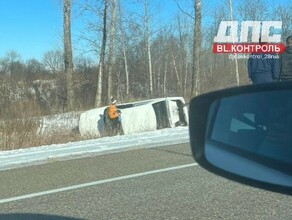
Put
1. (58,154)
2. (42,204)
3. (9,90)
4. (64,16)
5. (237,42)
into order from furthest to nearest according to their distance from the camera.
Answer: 1. (237,42)
2. (64,16)
3. (9,90)
4. (58,154)
5. (42,204)

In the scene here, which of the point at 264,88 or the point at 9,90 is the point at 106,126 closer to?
the point at 9,90

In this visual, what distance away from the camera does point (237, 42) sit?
27844 millimetres

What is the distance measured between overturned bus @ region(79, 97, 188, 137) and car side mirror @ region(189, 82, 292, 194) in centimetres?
1375

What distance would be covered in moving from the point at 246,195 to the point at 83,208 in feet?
5.90

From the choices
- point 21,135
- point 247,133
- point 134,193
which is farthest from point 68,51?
point 247,133

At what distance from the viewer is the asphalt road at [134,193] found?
5.42 m

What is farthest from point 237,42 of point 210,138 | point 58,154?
point 210,138

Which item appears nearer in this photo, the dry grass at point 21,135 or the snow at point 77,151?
the snow at point 77,151

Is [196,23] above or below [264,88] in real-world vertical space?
above

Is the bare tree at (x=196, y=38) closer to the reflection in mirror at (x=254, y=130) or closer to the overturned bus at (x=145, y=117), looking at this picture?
the overturned bus at (x=145, y=117)

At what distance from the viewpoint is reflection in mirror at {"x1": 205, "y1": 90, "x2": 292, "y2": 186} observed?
1.87 meters

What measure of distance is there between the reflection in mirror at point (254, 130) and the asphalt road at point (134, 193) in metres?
3.18

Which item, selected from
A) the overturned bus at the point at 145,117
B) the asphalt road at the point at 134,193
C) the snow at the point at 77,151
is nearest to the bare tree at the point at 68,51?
the overturned bus at the point at 145,117

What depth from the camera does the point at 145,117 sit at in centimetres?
1642
